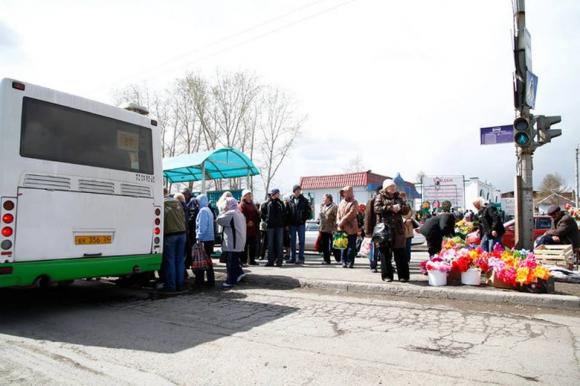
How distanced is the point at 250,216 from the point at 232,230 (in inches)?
98.4

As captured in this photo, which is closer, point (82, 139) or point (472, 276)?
point (82, 139)

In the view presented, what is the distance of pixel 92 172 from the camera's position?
6.72 metres

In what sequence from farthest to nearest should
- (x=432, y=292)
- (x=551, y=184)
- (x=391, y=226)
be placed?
(x=551, y=184) → (x=391, y=226) → (x=432, y=292)

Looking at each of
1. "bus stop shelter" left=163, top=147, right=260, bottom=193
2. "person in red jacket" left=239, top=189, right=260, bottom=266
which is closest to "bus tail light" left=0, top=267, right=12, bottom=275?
"person in red jacket" left=239, top=189, right=260, bottom=266

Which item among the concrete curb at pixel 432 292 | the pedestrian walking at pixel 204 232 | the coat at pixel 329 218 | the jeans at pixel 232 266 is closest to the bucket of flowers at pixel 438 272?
the concrete curb at pixel 432 292

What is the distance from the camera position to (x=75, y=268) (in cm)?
639

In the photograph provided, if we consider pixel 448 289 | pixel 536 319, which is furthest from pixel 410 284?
pixel 536 319

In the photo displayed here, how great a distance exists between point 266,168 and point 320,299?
32081 millimetres

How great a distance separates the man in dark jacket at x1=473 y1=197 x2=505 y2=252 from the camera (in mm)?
10219

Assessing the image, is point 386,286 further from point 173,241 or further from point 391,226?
point 173,241

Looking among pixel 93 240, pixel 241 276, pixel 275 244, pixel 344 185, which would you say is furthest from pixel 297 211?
pixel 344 185

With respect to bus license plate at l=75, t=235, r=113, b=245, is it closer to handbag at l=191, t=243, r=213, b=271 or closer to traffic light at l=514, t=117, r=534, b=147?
handbag at l=191, t=243, r=213, b=271

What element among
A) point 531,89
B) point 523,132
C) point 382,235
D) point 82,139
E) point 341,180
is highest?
point 341,180

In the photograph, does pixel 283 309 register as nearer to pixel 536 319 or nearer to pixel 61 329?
pixel 61 329
